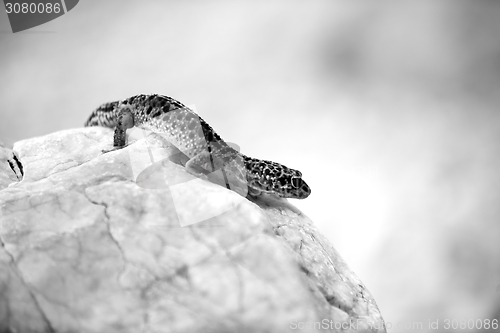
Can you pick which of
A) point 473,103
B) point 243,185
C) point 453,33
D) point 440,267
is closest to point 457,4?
point 453,33

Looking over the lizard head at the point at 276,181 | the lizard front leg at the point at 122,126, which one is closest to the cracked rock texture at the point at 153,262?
the lizard head at the point at 276,181

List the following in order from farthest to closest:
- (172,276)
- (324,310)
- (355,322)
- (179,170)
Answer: (179,170), (355,322), (324,310), (172,276)

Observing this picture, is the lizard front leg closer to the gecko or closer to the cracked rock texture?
the gecko

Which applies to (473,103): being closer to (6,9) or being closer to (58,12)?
(58,12)

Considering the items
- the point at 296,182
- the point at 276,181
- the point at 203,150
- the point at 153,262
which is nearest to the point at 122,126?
the point at 203,150

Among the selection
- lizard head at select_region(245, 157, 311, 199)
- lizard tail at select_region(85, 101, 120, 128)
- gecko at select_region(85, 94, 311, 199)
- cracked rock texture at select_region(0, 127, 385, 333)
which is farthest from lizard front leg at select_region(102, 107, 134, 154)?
lizard head at select_region(245, 157, 311, 199)

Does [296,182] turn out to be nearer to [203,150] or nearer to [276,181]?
[276,181]
